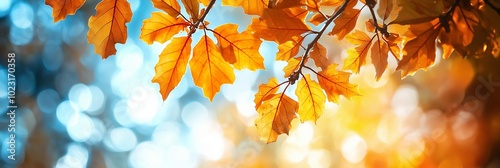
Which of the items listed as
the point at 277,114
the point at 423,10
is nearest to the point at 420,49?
the point at 423,10

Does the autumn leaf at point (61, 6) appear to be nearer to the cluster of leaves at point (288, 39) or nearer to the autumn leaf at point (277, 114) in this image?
the cluster of leaves at point (288, 39)

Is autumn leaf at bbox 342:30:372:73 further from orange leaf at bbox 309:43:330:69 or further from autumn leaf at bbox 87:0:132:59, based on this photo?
autumn leaf at bbox 87:0:132:59

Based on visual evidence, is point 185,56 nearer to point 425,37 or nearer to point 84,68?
point 425,37

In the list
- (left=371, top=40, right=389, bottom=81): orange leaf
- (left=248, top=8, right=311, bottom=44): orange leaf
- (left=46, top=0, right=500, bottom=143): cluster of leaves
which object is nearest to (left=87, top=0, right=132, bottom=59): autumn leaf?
(left=46, top=0, right=500, bottom=143): cluster of leaves

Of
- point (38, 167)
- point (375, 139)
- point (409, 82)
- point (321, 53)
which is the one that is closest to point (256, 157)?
point (375, 139)

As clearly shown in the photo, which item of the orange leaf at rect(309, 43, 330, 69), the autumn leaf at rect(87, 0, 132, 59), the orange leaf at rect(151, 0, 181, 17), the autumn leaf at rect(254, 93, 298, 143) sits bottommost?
the autumn leaf at rect(254, 93, 298, 143)

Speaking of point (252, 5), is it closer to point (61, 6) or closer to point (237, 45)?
point (237, 45)
